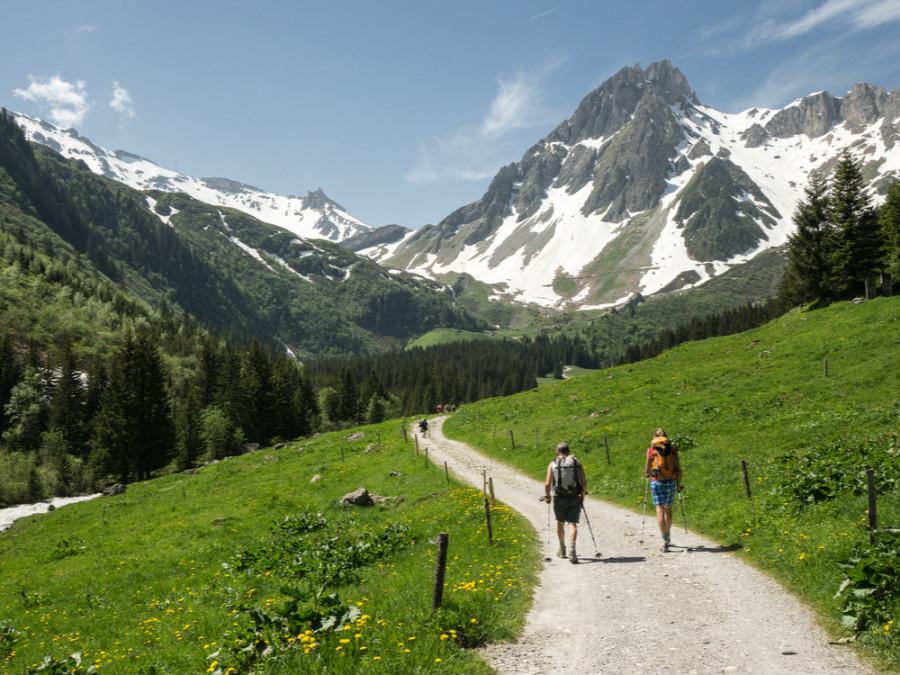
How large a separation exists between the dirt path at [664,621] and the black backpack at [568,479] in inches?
76.4

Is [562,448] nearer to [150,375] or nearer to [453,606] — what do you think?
[453,606]

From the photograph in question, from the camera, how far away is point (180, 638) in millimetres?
11500

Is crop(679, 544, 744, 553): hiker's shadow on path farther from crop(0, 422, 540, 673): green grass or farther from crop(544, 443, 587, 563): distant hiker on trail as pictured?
crop(0, 422, 540, 673): green grass

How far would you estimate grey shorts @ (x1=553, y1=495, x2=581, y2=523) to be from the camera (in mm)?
13531

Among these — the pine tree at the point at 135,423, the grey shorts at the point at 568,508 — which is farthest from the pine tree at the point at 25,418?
the grey shorts at the point at 568,508

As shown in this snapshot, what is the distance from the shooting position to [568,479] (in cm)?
1355

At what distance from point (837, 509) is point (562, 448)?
7.37 m

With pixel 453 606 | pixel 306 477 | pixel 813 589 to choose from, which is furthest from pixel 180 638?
pixel 306 477

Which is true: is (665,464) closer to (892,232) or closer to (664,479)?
(664,479)

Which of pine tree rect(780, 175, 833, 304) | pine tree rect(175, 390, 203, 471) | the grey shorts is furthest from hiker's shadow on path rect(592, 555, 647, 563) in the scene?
pine tree rect(175, 390, 203, 471)

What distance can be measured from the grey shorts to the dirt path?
47.0 inches

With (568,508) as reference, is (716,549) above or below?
below

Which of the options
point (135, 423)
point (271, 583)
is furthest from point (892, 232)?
point (135, 423)

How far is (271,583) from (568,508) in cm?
929
